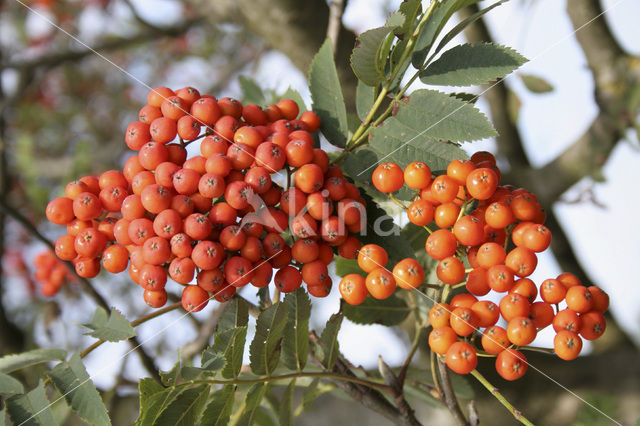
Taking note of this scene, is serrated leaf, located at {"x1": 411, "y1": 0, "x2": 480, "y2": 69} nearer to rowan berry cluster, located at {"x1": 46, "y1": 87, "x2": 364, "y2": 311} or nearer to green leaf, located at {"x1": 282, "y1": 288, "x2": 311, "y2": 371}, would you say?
rowan berry cluster, located at {"x1": 46, "y1": 87, "x2": 364, "y2": 311}

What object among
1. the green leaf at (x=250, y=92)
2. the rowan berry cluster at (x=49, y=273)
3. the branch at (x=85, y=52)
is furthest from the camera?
the branch at (x=85, y=52)

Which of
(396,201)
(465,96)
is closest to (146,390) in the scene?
(396,201)

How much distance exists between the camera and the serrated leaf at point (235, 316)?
0.93m

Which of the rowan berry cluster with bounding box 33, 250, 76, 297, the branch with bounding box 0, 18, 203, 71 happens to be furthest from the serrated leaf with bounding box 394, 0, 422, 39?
the branch with bounding box 0, 18, 203, 71

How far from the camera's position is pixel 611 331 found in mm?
2641

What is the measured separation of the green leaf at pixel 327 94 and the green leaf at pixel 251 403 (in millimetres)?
489

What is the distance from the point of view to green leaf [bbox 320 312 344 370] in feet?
3.20

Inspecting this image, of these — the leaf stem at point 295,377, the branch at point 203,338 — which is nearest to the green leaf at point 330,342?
the leaf stem at point 295,377

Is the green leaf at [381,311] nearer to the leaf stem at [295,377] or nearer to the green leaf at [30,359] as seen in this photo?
the leaf stem at [295,377]

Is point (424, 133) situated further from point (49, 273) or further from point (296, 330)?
point (49, 273)

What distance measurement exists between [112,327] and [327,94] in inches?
23.9

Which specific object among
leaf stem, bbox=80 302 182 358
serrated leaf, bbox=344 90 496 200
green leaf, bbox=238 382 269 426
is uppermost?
serrated leaf, bbox=344 90 496 200

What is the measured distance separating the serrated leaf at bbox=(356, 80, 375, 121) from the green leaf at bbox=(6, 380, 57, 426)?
30.3 inches

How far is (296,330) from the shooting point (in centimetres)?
94
